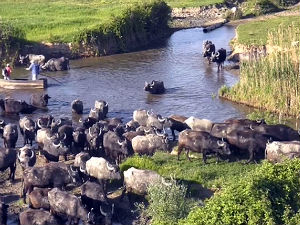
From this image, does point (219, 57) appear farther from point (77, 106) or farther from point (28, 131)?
point (28, 131)

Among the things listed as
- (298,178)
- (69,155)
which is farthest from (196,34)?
(298,178)

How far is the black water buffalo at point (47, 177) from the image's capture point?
691 inches

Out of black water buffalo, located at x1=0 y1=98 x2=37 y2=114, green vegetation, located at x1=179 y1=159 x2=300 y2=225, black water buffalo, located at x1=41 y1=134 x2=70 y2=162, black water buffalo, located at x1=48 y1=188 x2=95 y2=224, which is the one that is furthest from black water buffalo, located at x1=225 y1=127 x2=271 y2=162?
black water buffalo, located at x1=0 y1=98 x2=37 y2=114

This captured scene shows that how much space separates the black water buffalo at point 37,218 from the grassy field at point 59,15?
70.0 feet

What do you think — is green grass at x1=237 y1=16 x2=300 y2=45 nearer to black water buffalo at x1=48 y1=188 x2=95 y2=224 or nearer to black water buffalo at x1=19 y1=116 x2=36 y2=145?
black water buffalo at x1=19 y1=116 x2=36 y2=145

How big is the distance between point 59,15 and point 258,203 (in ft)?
109

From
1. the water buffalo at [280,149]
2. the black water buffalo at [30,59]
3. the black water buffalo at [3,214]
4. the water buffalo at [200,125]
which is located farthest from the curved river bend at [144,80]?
the black water buffalo at [3,214]

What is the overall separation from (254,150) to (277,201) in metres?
6.56

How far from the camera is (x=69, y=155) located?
824 inches

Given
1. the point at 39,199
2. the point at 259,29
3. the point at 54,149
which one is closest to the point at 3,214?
the point at 39,199

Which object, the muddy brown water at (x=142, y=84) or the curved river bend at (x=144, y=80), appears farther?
the curved river bend at (x=144, y=80)

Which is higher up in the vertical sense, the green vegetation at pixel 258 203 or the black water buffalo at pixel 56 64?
the green vegetation at pixel 258 203

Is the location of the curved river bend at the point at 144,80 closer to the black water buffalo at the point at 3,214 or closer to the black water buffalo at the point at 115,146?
the black water buffalo at the point at 115,146

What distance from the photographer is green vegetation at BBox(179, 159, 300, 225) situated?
12.2 m
